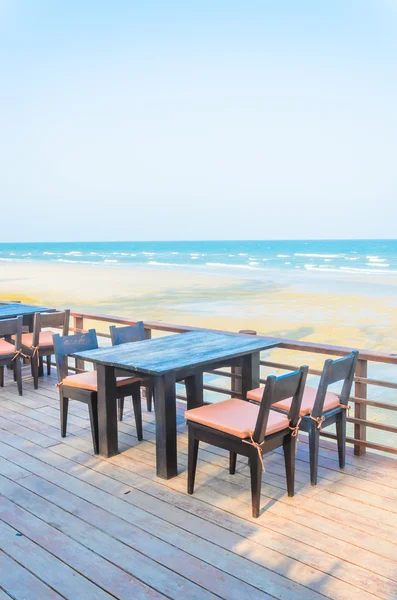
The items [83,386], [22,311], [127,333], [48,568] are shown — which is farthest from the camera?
[22,311]

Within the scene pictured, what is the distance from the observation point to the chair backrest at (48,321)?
4.67 meters

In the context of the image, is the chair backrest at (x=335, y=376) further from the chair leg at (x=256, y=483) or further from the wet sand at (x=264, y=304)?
the wet sand at (x=264, y=304)

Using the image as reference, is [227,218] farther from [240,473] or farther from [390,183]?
[240,473]

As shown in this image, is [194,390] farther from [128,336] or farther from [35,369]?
[35,369]

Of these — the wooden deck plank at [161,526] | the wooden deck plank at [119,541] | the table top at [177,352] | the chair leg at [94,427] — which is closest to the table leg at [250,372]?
the table top at [177,352]

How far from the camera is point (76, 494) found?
2.70m

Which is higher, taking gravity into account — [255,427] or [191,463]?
[255,427]

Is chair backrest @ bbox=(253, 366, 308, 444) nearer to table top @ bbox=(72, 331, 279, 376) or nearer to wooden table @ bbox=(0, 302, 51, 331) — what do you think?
table top @ bbox=(72, 331, 279, 376)

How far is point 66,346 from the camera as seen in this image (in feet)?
11.9

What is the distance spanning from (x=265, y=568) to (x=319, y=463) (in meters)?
1.16

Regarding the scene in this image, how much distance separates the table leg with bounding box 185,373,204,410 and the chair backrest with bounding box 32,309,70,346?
1.80 metres

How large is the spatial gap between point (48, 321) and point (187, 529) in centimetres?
287

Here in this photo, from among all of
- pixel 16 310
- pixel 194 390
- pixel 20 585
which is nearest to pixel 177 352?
pixel 194 390

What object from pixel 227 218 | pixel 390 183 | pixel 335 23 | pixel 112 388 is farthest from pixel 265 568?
pixel 227 218
